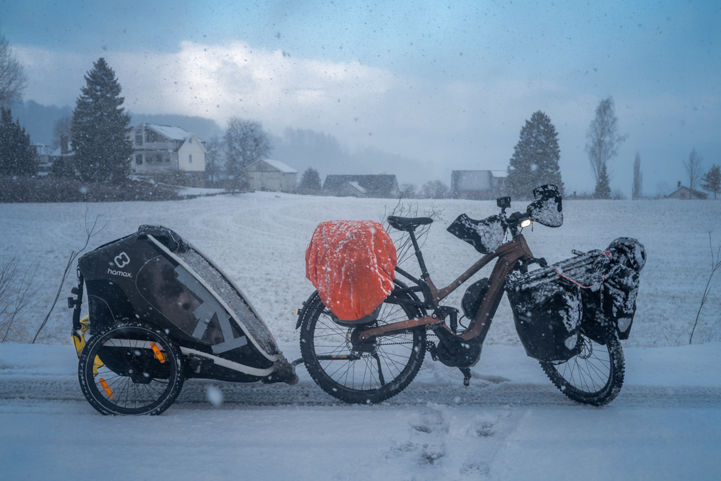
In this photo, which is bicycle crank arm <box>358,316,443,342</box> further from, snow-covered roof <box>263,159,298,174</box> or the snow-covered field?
snow-covered roof <box>263,159,298,174</box>

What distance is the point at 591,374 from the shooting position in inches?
123

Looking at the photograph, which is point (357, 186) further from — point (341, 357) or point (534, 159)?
point (341, 357)

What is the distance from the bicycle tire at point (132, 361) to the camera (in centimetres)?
248

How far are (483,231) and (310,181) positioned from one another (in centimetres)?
1510

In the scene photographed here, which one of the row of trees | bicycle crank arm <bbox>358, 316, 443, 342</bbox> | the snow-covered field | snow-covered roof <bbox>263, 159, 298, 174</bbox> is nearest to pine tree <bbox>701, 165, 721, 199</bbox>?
the row of trees

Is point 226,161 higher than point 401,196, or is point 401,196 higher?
point 226,161

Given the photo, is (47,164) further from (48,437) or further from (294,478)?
(294,478)

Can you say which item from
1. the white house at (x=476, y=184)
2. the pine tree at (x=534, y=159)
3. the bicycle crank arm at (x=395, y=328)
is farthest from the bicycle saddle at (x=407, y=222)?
the white house at (x=476, y=184)

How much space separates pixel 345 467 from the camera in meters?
2.08

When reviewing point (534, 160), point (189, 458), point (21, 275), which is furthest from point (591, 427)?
point (21, 275)

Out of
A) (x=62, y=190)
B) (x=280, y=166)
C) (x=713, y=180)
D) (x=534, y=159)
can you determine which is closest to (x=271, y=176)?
(x=280, y=166)

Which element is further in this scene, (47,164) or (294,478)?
(47,164)

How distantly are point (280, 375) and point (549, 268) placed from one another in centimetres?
185

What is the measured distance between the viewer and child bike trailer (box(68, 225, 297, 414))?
251cm
